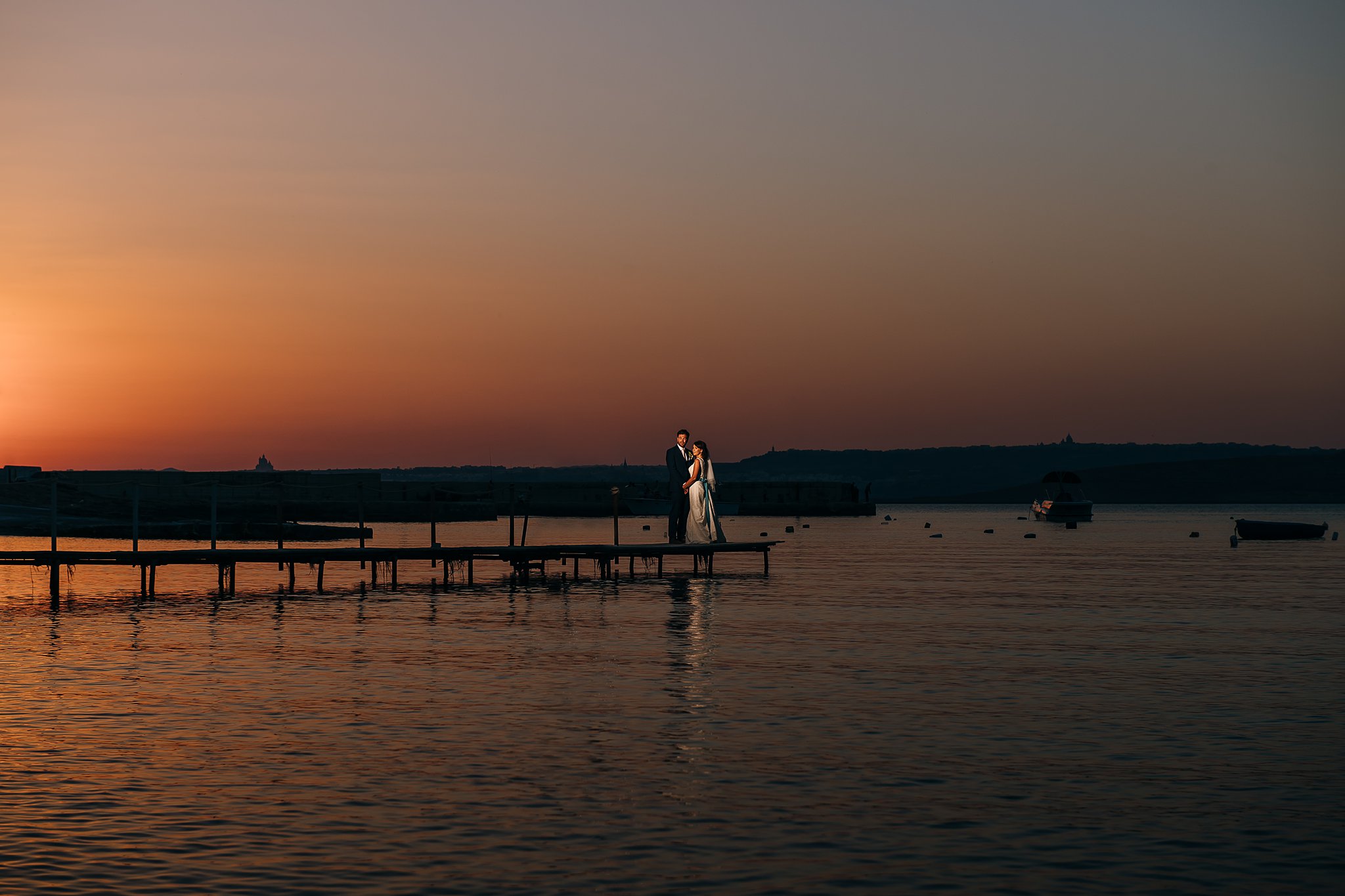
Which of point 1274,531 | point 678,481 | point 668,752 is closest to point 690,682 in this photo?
point 668,752

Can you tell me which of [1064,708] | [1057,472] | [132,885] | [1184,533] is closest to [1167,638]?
[1064,708]

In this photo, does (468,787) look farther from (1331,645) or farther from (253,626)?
(1331,645)

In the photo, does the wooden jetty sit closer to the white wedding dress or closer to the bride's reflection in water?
the white wedding dress

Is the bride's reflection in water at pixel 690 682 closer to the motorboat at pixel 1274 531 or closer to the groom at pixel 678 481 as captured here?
the groom at pixel 678 481

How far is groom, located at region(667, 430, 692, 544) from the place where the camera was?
39.2 m

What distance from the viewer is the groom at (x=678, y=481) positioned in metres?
39.2

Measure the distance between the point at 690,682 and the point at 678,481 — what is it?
1963cm

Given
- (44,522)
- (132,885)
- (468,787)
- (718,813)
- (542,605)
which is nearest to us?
(132,885)

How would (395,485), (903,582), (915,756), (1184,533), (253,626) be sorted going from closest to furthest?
(915,756) → (253,626) → (903,582) → (1184,533) → (395,485)

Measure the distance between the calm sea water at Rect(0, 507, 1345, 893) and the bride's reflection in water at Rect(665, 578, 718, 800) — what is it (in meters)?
0.08

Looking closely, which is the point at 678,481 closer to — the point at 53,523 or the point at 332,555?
the point at 332,555

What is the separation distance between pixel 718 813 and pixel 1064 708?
25.3 ft

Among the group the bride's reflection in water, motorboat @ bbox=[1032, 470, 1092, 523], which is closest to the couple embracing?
the bride's reflection in water

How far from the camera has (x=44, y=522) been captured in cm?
8400
